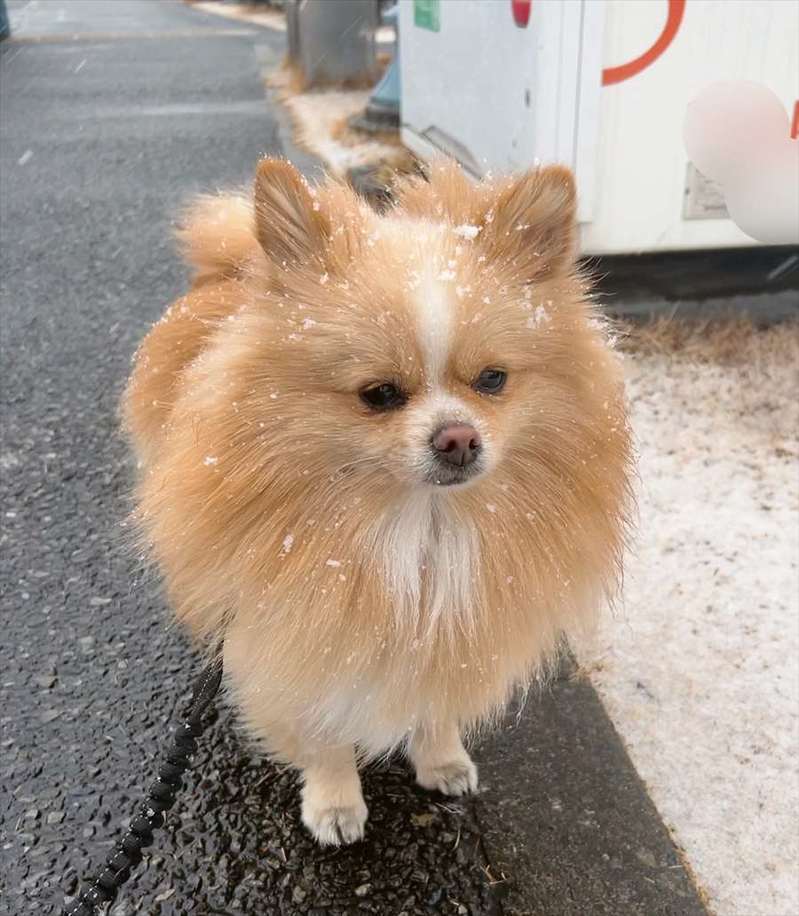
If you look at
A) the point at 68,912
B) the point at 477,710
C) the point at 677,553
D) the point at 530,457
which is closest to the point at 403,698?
the point at 477,710

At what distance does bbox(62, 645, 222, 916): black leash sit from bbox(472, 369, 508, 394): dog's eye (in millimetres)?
872

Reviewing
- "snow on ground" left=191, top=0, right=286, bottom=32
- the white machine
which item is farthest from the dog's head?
"snow on ground" left=191, top=0, right=286, bottom=32

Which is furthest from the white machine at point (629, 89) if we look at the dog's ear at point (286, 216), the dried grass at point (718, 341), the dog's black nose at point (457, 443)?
the dog's black nose at point (457, 443)

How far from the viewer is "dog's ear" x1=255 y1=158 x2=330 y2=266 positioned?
1461 mm

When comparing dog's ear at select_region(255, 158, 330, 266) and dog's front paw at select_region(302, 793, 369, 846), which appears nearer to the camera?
Result: dog's ear at select_region(255, 158, 330, 266)

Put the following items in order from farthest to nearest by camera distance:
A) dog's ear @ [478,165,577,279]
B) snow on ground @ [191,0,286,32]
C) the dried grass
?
snow on ground @ [191,0,286,32], the dried grass, dog's ear @ [478,165,577,279]

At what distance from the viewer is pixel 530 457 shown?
160 centimetres

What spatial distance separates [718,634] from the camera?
254 centimetres

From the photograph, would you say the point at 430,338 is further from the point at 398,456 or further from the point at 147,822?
the point at 147,822

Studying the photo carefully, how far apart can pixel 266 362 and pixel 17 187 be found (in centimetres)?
622

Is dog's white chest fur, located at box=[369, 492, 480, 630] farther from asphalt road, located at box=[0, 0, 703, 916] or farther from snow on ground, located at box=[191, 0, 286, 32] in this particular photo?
snow on ground, located at box=[191, 0, 286, 32]

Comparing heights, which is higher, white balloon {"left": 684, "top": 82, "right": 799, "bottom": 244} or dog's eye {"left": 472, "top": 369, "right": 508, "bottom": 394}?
dog's eye {"left": 472, "top": 369, "right": 508, "bottom": 394}

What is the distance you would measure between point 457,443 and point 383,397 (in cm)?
16

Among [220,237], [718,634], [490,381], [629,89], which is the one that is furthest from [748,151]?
[490,381]
